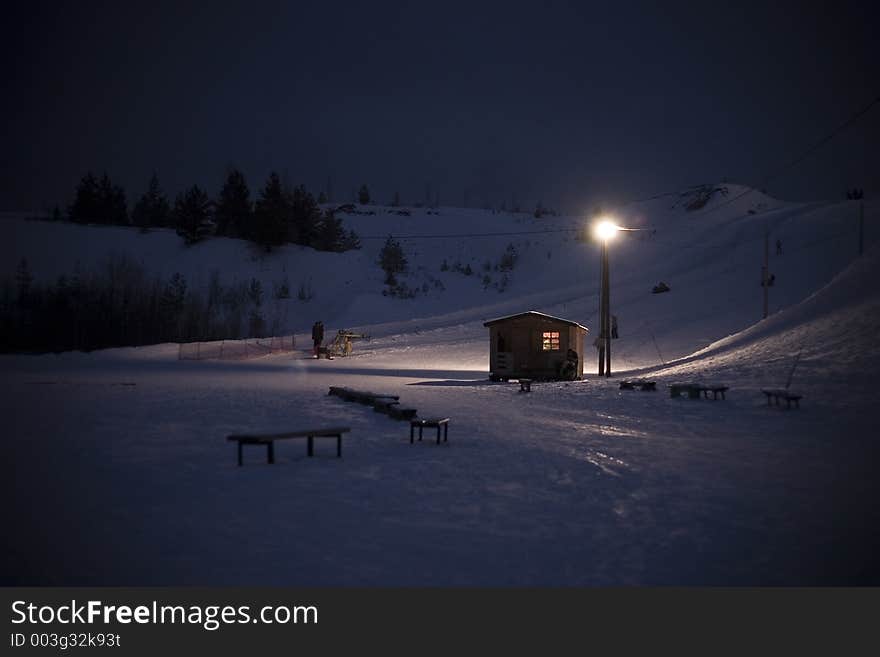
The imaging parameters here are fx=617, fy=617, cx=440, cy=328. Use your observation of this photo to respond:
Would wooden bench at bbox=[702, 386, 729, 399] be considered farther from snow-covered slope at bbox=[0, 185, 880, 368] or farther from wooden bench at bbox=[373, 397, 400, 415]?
snow-covered slope at bbox=[0, 185, 880, 368]

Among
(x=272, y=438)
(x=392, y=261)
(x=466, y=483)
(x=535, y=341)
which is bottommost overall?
(x=466, y=483)

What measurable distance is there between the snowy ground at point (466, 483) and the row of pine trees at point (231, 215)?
48057mm

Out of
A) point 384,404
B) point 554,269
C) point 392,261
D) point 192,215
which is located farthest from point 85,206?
point 384,404

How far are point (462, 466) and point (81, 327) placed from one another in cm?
4563

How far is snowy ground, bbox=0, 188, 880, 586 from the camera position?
599cm

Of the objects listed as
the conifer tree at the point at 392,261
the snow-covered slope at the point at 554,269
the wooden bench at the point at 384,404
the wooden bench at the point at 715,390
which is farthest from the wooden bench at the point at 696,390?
the conifer tree at the point at 392,261

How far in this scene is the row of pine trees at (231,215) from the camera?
6938 cm

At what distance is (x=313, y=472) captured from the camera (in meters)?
9.66

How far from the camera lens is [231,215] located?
7369 centimetres

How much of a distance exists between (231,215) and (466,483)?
7119cm

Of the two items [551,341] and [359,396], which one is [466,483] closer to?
[359,396]

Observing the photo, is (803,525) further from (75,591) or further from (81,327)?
(81,327)

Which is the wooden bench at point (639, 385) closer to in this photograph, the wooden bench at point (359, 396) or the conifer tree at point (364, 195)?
the wooden bench at point (359, 396)

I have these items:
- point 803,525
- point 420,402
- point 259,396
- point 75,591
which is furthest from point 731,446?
point 259,396
